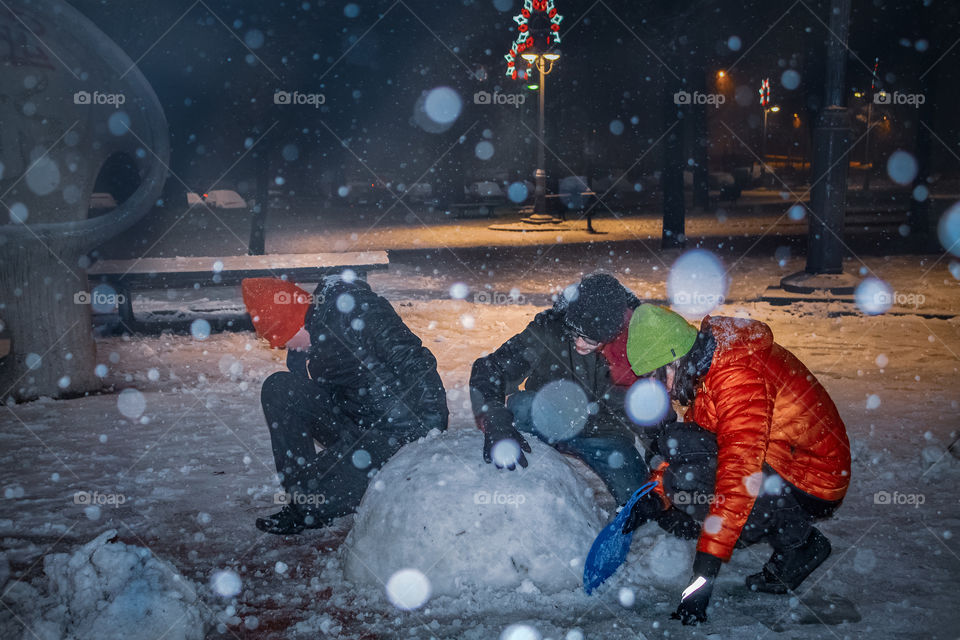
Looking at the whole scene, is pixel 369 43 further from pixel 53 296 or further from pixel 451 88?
pixel 53 296

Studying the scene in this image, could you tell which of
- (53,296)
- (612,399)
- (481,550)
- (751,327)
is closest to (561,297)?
(612,399)

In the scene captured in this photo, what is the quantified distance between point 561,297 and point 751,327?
2.85 feet

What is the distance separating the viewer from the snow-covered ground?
2811mm

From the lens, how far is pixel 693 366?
106 inches

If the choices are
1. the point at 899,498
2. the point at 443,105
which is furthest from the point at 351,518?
the point at 443,105

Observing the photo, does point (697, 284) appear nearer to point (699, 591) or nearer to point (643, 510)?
point (643, 510)

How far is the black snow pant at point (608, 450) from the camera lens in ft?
11.3

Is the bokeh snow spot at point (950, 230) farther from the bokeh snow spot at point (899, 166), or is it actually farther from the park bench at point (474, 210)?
the bokeh snow spot at point (899, 166)

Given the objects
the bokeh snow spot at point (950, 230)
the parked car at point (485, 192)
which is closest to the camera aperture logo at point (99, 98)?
the bokeh snow spot at point (950, 230)

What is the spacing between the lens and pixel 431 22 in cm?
2484

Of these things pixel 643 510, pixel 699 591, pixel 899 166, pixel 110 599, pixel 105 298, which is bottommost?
pixel 110 599

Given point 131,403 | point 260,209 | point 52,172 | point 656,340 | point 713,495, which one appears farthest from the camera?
point 260,209

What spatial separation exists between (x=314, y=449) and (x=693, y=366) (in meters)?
1.83

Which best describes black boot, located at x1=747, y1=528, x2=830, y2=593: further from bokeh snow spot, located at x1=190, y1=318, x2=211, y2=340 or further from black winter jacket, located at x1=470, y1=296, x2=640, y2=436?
bokeh snow spot, located at x1=190, y1=318, x2=211, y2=340
